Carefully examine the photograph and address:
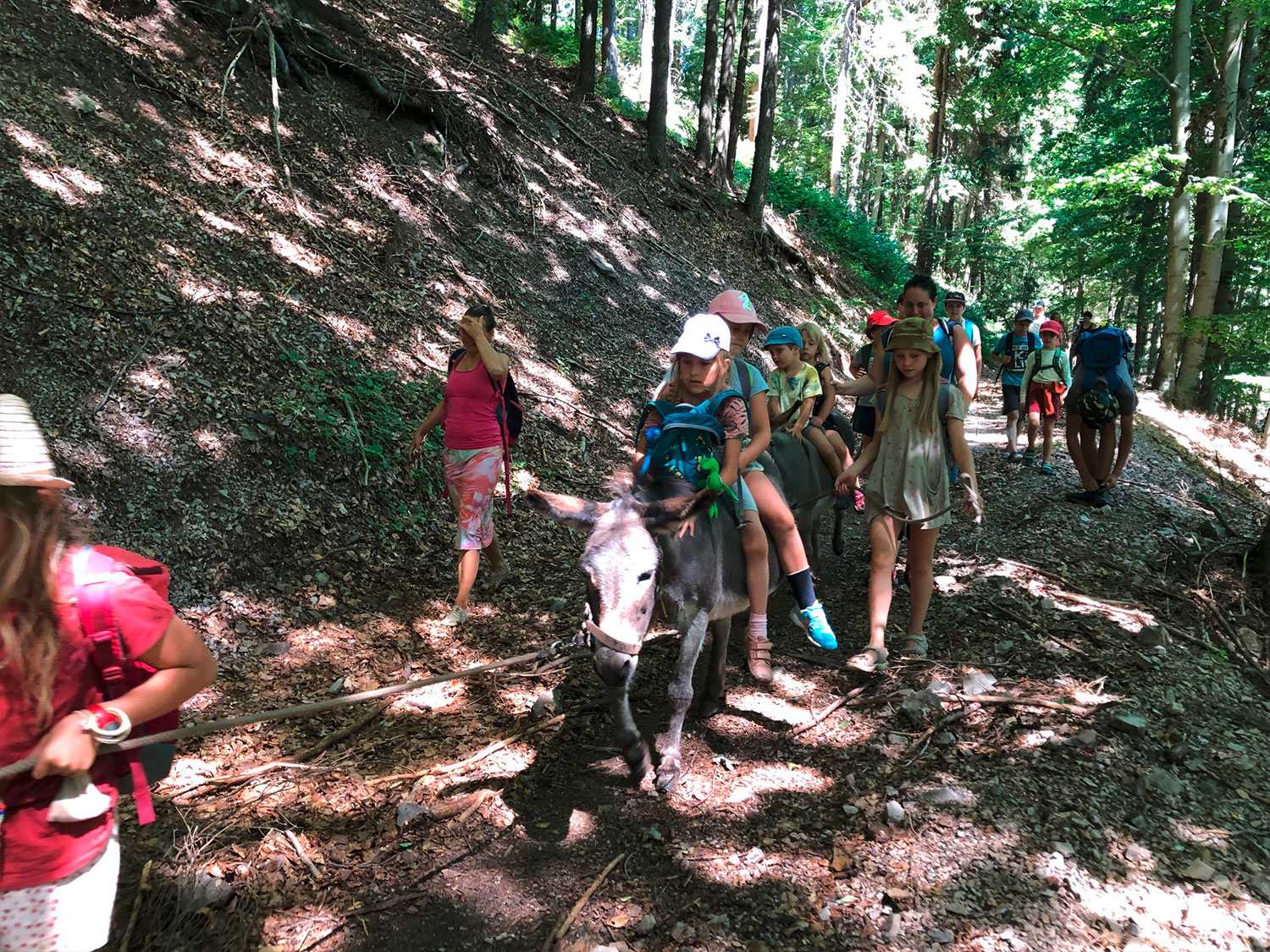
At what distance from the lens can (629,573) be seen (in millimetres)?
3855

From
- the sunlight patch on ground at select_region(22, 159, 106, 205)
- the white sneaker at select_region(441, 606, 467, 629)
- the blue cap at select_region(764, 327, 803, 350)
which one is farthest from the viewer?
the sunlight patch on ground at select_region(22, 159, 106, 205)

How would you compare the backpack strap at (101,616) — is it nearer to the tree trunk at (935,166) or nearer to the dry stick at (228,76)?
the dry stick at (228,76)

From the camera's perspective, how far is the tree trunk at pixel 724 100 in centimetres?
2023

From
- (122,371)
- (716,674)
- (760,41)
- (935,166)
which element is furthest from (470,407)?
(760,41)

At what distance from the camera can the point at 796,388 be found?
23.7 feet

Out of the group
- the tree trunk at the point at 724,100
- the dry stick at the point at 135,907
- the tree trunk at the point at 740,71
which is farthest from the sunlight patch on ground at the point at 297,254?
the tree trunk at the point at 740,71

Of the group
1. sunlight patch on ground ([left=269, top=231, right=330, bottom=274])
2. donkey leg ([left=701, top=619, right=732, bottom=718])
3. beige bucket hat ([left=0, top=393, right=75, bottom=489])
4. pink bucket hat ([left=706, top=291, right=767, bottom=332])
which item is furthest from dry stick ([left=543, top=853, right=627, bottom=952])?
sunlight patch on ground ([left=269, top=231, right=330, bottom=274])

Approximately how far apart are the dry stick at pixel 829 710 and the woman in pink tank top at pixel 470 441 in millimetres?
3042

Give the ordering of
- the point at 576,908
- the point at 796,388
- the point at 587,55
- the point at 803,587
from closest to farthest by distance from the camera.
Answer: the point at 576,908
the point at 803,587
the point at 796,388
the point at 587,55

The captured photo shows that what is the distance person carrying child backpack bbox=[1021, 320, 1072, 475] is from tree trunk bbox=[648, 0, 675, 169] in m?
11.7

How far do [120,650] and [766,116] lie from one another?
19446 mm

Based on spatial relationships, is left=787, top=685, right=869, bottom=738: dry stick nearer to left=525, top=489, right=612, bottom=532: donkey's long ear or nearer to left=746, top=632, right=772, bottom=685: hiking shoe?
left=746, top=632, right=772, bottom=685: hiking shoe

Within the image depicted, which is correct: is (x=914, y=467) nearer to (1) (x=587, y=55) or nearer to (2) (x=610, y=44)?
(1) (x=587, y=55)

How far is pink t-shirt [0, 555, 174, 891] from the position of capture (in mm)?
1977
